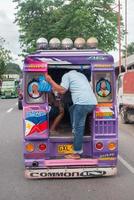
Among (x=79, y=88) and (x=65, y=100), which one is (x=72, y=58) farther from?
(x=65, y=100)

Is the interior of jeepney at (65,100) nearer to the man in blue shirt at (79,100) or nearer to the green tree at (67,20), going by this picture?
the man in blue shirt at (79,100)

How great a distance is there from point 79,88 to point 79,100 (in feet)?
0.72

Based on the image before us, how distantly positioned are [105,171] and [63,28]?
116 ft

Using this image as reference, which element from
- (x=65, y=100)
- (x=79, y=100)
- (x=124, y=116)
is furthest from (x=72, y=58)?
(x=124, y=116)

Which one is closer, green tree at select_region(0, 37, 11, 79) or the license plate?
the license plate

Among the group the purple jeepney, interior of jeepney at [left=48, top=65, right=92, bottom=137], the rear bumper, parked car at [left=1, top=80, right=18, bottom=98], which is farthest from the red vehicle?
parked car at [left=1, top=80, right=18, bottom=98]

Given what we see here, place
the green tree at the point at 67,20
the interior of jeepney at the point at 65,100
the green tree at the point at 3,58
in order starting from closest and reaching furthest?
the interior of jeepney at the point at 65,100, the green tree at the point at 67,20, the green tree at the point at 3,58

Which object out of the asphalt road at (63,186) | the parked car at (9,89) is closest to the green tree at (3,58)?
the parked car at (9,89)

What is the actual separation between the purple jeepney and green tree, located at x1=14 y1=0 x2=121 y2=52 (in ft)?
107

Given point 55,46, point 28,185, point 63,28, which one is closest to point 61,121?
point 55,46

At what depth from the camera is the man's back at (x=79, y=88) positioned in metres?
9.80

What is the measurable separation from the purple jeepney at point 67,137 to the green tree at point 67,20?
32.7 m

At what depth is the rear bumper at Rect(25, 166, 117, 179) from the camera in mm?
9719

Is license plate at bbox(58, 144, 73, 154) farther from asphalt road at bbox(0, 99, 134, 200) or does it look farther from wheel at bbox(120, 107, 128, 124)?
wheel at bbox(120, 107, 128, 124)
